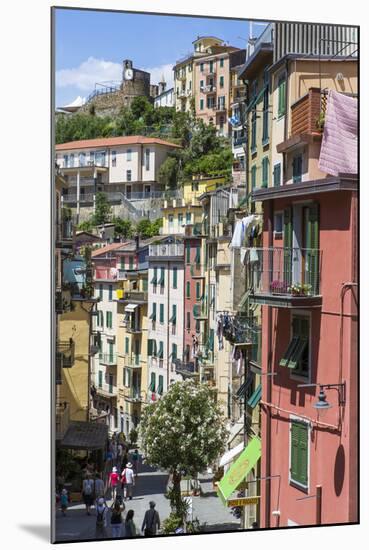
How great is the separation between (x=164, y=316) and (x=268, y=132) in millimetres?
1909

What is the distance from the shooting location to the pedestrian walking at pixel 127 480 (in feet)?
33.7

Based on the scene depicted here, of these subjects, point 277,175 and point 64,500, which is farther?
point 277,175

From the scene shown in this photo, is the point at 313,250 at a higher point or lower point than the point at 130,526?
higher

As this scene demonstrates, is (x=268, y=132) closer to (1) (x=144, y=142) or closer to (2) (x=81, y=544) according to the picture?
(1) (x=144, y=142)

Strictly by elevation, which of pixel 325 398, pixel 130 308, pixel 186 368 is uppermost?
pixel 130 308

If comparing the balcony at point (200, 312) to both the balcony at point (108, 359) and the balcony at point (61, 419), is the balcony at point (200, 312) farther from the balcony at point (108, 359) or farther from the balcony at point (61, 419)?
the balcony at point (61, 419)

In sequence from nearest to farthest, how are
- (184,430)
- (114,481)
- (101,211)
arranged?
(101,211), (114,481), (184,430)

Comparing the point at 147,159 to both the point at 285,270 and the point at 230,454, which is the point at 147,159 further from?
the point at 230,454

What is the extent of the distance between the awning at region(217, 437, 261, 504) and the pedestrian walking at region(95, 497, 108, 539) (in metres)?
1.06

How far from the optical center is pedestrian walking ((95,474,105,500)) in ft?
33.5

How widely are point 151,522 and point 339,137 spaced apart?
3729 mm

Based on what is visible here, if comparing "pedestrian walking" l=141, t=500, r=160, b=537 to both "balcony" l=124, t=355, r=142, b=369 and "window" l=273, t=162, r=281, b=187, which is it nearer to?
"balcony" l=124, t=355, r=142, b=369

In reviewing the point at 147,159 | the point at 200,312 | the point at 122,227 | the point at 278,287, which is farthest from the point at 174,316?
the point at 147,159

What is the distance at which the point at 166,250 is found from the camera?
10742mm
